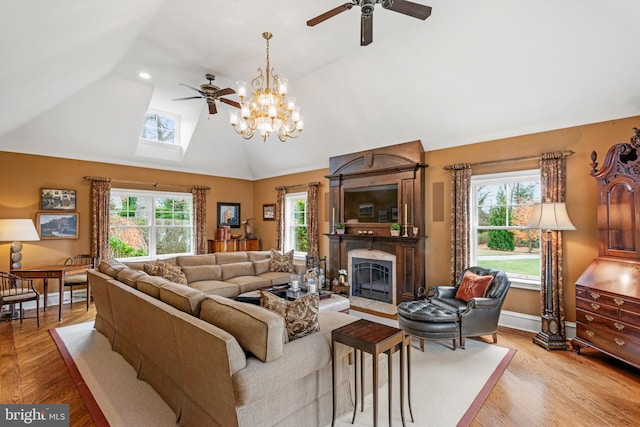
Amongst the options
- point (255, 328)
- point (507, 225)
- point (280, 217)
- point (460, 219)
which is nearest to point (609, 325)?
point (507, 225)

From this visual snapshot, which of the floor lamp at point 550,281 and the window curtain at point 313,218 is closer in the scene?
the floor lamp at point 550,281

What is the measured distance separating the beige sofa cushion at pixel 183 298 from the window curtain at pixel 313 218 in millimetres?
4655

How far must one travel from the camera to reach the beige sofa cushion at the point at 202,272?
17.8 feet

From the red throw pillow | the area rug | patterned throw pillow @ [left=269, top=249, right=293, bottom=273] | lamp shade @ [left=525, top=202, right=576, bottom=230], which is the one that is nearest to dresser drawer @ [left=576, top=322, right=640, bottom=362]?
the area rug

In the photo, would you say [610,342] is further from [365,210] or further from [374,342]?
[365,210]

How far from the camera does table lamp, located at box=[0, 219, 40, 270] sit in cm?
512

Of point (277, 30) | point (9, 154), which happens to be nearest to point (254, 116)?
point (277, 30)

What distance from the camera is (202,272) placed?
5.60 meters

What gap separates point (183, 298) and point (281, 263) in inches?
152

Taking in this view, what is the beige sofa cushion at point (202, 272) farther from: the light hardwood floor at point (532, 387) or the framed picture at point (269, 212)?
the framed picture at point (269, 212)

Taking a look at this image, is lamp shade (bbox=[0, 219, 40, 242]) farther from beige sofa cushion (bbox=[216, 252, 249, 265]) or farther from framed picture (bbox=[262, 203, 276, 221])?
framed picture (bbox=[262, 203, 276, 221])

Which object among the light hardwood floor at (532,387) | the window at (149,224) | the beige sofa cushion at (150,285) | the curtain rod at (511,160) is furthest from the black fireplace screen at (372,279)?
the window at (149,224)

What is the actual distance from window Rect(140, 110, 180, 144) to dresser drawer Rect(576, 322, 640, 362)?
8151 millimetres

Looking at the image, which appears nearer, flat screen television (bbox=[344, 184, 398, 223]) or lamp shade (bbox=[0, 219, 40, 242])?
lamp shade (bbox=[0, 219, 40, 242])
